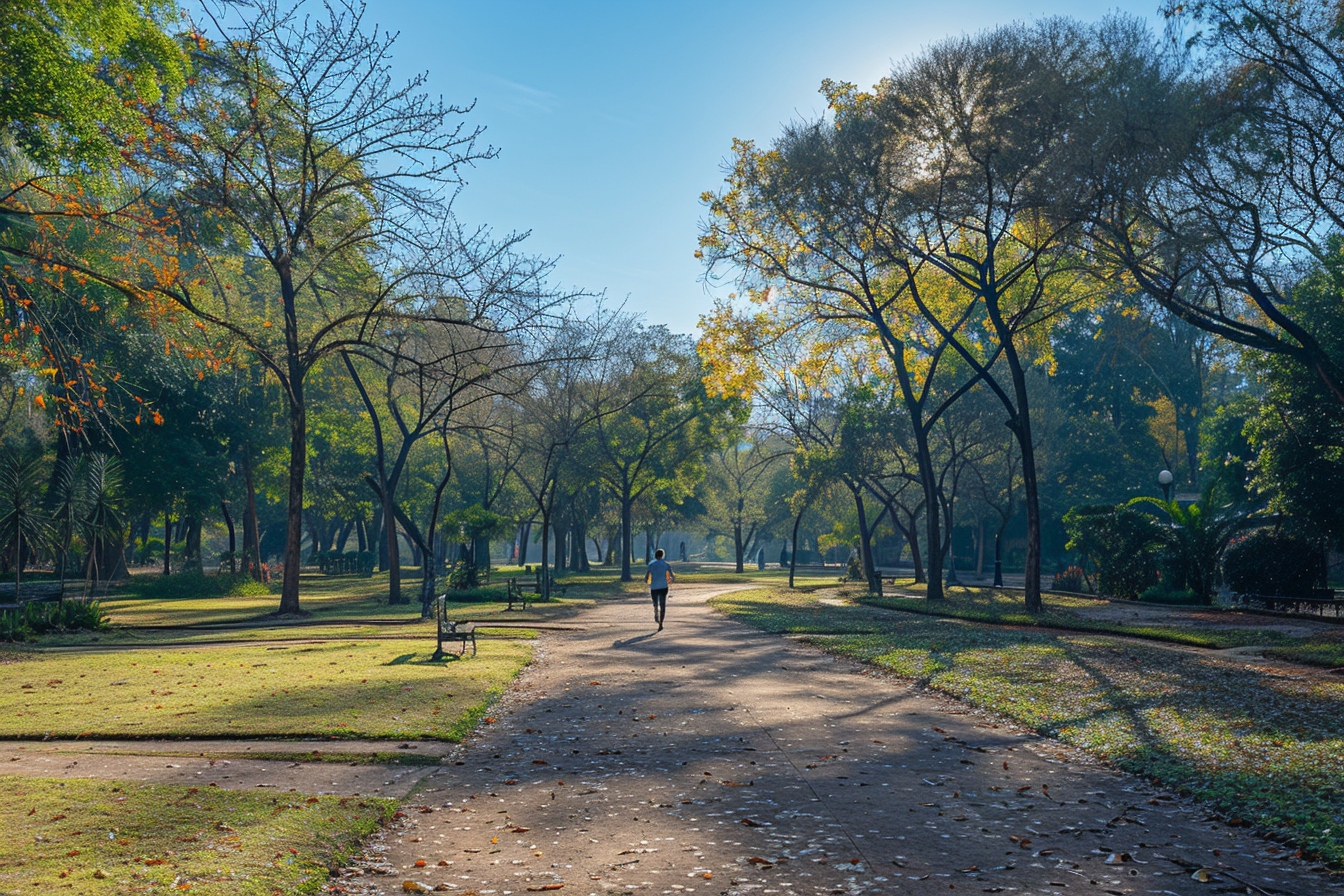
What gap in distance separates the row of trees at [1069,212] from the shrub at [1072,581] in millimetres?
5914

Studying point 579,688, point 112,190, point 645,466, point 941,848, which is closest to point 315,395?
point 645,466

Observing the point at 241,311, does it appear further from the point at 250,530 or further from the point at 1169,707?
the point at 1169,707

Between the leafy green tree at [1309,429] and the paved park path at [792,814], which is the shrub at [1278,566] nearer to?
the leafy green tree at [1309,429]

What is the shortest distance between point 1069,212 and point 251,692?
57.8ft

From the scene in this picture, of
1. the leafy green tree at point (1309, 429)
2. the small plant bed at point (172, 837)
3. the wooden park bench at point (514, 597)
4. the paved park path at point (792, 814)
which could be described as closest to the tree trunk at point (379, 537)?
the wooden park bench at point (514, 597)

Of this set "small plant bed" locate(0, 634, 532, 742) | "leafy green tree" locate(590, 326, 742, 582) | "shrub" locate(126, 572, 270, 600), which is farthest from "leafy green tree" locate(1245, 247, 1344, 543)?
"shrub" locate(126, 572, 270, 600)

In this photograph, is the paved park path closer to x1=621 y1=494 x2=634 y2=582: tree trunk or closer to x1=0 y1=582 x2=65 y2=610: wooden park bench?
x1=0 y1=582 x2=65 y2=610: wooden park bench

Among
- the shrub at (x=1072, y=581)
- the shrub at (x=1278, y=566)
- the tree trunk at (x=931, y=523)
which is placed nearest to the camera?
the shrub at (x=1278, y=566)

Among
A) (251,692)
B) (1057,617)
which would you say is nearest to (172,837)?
(251,692)

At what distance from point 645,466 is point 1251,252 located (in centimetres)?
3494

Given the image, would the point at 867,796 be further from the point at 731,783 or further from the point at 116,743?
the point at 116,743

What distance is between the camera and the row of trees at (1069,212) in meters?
17.5

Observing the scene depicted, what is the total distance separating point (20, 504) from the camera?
19562 mm

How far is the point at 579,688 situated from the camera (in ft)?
40.6
